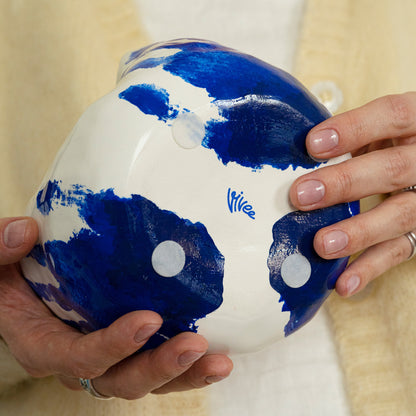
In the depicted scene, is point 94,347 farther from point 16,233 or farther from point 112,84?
point 112,84

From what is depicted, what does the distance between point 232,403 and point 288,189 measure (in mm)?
358

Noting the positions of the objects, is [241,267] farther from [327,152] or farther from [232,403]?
Answer: [232,403]

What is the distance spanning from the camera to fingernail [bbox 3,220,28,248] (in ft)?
1.59

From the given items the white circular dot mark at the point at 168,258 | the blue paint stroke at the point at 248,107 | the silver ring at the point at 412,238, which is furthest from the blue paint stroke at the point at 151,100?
the silver ring at the point at 412,238

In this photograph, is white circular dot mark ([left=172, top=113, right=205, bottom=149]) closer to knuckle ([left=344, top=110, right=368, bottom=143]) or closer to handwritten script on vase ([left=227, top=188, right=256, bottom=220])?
handwritten script on vase ([left=227, top=188, right=256, bottom=220])

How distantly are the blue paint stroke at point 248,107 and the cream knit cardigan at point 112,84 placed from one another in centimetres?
26

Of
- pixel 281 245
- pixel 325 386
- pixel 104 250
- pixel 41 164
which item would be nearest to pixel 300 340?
pixel 325 386

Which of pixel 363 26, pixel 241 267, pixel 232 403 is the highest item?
pixel 363 26

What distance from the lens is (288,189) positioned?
0.49 meters

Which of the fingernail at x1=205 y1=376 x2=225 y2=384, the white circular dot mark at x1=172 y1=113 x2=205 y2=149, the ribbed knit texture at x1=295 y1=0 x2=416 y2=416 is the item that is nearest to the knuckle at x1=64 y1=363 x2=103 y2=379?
the fingernail at x1=205 y1=376 x2=225 y2=384

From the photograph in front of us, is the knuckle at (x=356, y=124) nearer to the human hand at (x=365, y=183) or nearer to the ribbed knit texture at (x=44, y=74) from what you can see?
the human hand at (x=365, y=183)

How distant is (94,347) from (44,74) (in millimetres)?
492

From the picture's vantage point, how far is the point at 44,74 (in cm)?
77

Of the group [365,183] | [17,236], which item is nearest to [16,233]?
[17,236]
